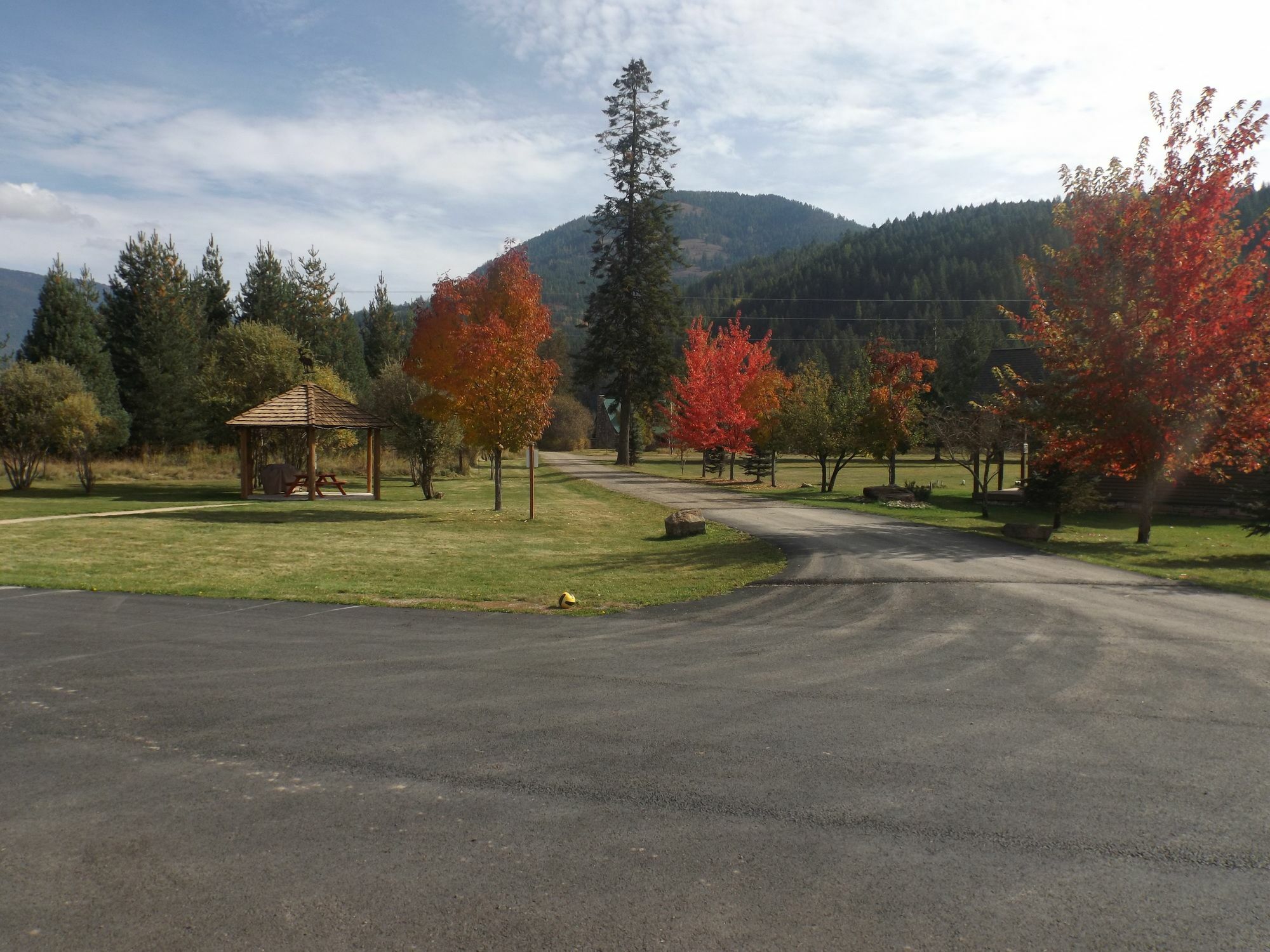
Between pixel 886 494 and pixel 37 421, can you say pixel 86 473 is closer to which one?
pixel 37 421

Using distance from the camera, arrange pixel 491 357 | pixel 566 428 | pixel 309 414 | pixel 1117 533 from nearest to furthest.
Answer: pixel 1117 533, pixel 491 357, pixel 309 414, pixel 566 428

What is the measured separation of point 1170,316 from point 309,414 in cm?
2475

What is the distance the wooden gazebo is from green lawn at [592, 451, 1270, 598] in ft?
48.8

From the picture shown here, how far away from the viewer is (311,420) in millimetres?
27547

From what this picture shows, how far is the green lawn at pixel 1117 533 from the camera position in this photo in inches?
570

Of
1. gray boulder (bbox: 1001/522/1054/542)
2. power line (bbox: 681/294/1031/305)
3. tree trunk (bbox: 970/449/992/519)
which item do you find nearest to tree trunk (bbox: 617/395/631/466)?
tree trunk (bbox: 970/449/992/519)

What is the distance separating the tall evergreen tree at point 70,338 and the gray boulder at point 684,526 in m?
32.7

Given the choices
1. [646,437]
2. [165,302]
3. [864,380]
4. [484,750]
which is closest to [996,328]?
[646,437]

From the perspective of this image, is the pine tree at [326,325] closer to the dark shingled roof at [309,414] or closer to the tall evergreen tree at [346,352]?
the tall evergreen tree at [346,352]

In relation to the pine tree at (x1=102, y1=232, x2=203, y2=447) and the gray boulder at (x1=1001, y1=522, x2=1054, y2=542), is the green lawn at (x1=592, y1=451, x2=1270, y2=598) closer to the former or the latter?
the gray boulder at (x1=1001, y1=522, x2=1054, y2=542)

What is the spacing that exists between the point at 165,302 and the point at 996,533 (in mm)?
44899

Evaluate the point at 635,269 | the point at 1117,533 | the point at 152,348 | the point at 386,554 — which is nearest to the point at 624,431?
the point at 635,269

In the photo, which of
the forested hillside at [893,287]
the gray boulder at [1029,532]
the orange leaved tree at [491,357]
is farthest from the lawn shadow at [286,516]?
the forested hillside at [893,287]

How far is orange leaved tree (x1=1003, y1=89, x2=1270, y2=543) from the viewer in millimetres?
17188
